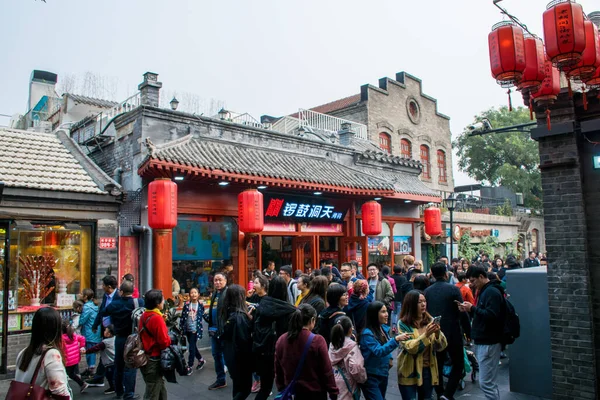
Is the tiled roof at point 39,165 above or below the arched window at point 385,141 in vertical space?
below

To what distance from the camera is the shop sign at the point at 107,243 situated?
979cm

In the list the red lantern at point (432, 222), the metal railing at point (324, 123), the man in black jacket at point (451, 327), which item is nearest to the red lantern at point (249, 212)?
the man in black jacket at point (451, 327)

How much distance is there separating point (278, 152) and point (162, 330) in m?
8.78

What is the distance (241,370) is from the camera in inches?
210

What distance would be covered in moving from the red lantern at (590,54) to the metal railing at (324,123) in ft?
44.2

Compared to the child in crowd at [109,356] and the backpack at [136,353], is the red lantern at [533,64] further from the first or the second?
the child in crowd at [109,356]

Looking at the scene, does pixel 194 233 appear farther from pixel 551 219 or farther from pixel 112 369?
pixel 551 219

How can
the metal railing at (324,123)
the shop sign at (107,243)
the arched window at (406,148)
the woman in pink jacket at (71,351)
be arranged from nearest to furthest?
the woman in pink jacket at (71,351) < the shop sign at (107,243) < the metal railing at (324,123) < the arched window at (406,148)

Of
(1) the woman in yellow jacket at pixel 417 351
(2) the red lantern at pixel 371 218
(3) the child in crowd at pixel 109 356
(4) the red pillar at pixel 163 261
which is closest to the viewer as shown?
(1) the woman in yellow jacket at pixel 417 351

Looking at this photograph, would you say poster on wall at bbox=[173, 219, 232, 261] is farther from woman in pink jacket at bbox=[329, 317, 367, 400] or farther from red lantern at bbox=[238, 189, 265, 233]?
woman in pink jacket at bbox=[329, 317, 367, 400]

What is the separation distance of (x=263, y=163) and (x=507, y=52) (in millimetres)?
7006

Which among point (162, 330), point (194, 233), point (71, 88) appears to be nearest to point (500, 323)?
point (162, 330)

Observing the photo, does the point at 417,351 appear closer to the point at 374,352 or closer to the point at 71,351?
the point at 374,352

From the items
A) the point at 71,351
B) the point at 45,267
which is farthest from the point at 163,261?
the point at 71,351
